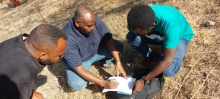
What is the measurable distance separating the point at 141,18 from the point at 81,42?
99cm

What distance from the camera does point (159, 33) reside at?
256 cm

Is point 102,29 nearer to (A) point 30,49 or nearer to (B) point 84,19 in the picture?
(B) point 84,19

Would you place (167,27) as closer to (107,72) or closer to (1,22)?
(107,72)

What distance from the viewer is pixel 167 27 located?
7.53 ft

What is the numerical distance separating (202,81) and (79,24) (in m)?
1.65

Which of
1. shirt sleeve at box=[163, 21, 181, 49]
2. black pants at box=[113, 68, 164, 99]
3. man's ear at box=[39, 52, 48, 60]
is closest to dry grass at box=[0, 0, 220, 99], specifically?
black pants at box=[113, 68, 164, 99]

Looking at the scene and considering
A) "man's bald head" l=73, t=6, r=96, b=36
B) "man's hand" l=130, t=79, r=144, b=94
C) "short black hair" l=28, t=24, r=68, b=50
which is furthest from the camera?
"man's hand" l=130, t=79, r=144, b=94

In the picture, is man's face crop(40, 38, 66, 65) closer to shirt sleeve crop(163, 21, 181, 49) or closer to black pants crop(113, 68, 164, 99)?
black pants crop(113, 68, 164, 99)

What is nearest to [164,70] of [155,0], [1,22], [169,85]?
[169,85]

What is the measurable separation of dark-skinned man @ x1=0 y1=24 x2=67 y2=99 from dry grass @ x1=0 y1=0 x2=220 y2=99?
121cm

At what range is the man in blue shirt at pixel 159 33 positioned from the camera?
209 cm

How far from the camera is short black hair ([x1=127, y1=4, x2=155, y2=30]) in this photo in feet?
6.73

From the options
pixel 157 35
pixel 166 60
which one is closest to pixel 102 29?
pixel 157 35

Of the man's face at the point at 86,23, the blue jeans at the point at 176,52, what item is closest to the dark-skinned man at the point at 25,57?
the man's face at the point at 86,23
